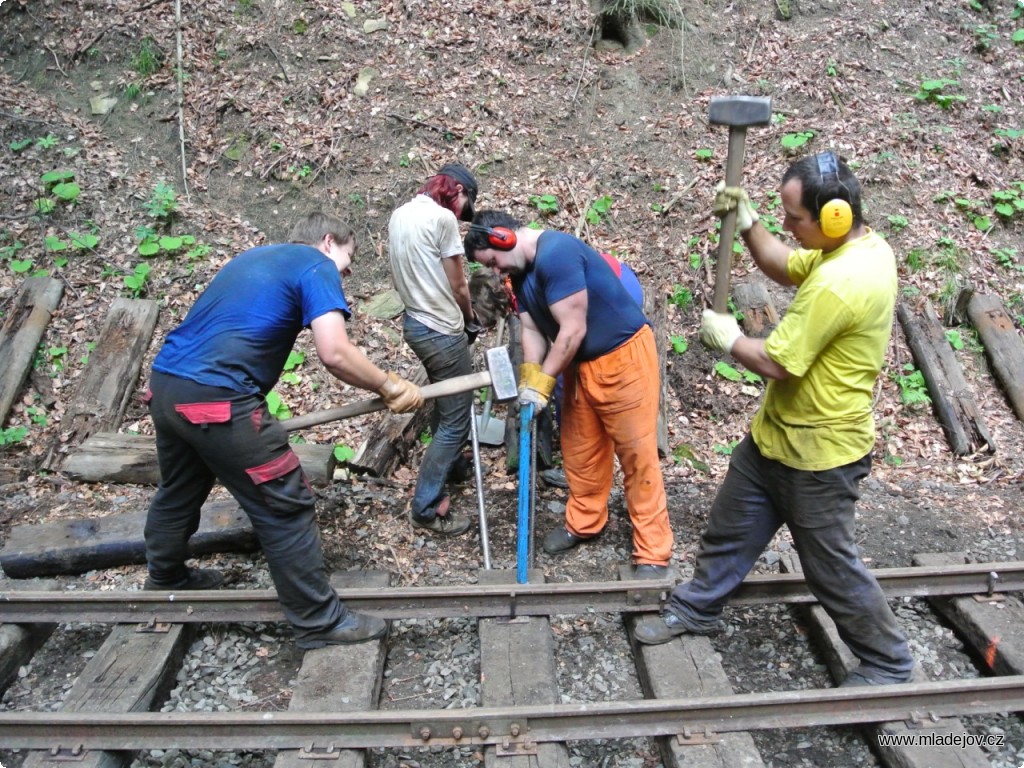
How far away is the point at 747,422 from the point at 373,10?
6.45m

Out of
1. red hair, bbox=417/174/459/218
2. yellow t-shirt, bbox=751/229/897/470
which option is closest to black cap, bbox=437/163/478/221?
red hair, bbox=417/174/459/218

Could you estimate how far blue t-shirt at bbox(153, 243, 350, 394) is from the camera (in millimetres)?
3561

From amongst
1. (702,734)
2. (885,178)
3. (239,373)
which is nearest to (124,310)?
(239,373)

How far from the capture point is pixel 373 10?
9.13 meters

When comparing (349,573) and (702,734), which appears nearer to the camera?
(702,734)

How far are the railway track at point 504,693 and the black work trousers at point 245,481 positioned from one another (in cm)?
31

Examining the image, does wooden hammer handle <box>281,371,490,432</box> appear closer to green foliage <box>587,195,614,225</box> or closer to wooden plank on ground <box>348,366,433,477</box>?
wooden plank on ground <box>348,366,433,477</box>

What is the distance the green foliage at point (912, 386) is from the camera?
632 centimetres

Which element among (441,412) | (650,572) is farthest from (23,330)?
(650,572)

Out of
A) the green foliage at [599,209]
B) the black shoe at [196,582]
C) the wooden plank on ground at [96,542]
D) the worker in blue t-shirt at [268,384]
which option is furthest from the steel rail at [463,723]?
the green foliage at [599,209]

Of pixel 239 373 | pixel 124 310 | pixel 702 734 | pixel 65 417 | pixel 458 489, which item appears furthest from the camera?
pixel 124 310

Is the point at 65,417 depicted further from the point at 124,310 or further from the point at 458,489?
the point at 458,489

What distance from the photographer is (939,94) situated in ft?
28.2

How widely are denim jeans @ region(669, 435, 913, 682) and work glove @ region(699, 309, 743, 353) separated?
1.90ft
